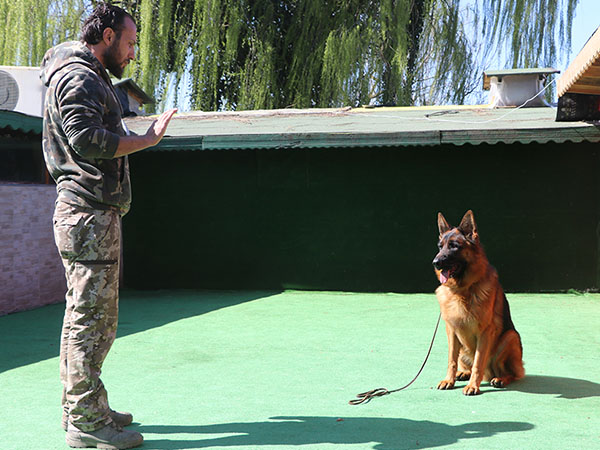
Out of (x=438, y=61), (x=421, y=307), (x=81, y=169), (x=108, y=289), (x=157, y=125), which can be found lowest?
(x=421, y=307)

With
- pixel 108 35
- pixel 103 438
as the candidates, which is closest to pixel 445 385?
pixel 103 438

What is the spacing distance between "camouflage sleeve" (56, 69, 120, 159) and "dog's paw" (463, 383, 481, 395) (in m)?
2.87

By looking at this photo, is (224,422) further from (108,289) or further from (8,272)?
(8,272)

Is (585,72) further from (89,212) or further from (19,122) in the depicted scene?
(19,122)

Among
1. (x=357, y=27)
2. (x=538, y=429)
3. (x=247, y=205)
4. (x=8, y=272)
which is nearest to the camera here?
(x=538, y=429)

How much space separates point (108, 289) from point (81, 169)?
63cm

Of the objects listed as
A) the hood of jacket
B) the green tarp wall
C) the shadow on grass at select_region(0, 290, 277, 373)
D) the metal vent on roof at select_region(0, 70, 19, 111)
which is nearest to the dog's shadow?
the hood of jacket

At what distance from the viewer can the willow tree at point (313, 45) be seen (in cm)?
Answer: 1559

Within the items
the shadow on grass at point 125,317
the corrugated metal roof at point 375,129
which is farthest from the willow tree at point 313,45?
the shadow on grass at point 125,317

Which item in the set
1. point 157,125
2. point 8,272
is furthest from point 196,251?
point 157,125

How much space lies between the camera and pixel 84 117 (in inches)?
131

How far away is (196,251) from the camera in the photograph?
1155 cm

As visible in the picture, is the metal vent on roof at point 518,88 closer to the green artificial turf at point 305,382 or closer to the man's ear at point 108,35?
the green artificial turf at point 305,382

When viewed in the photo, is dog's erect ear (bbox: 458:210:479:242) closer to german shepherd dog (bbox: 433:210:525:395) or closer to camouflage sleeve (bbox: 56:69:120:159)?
german shepherd dog (bbox: 433:210:525:395)
